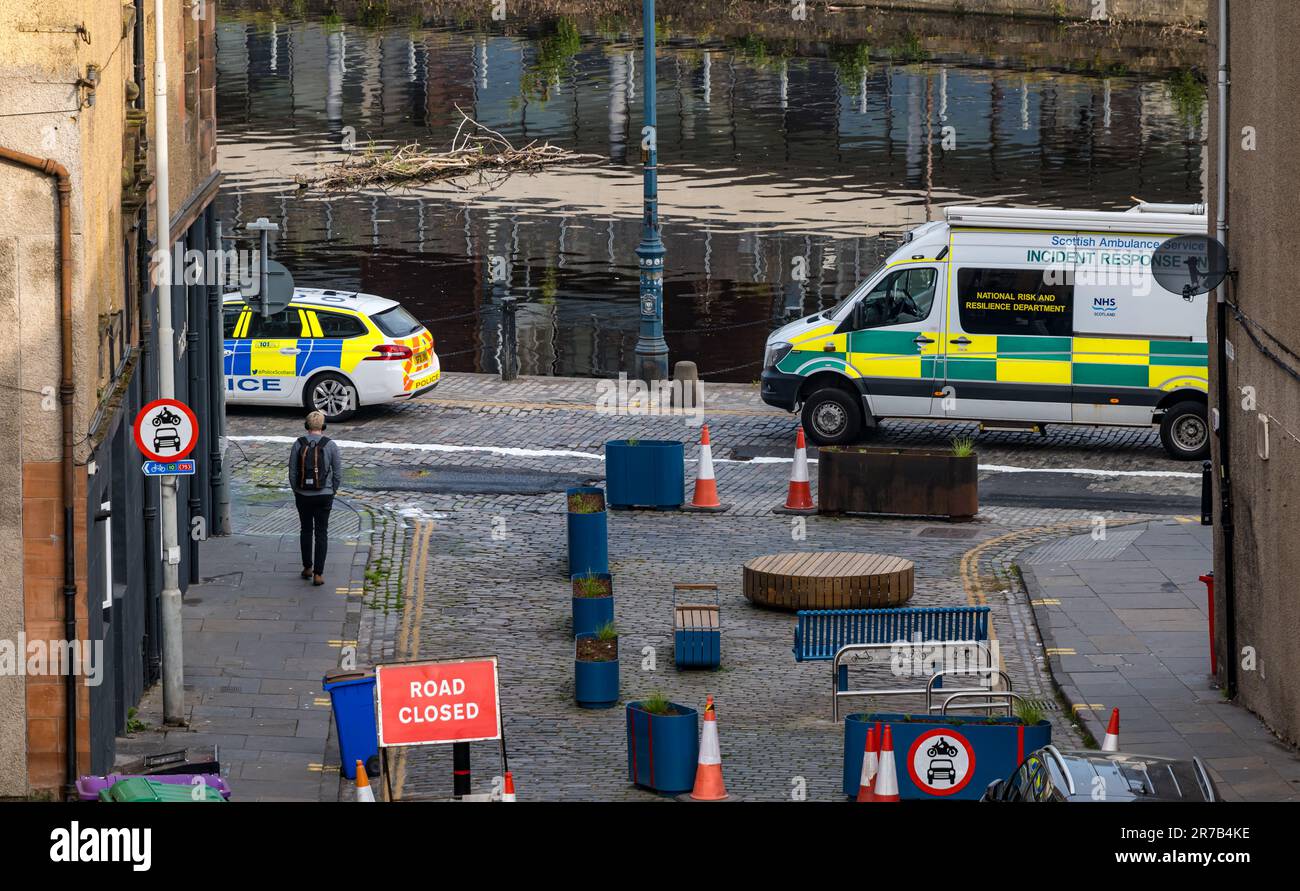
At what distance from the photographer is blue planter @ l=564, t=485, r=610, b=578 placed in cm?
2116

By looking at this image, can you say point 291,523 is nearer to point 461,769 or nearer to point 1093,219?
point 461,769

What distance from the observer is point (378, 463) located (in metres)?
26.0

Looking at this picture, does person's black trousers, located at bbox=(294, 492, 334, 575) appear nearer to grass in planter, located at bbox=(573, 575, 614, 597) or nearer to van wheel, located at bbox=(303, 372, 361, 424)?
grass in planter, located at bbox=(573, 575, 614, 597)

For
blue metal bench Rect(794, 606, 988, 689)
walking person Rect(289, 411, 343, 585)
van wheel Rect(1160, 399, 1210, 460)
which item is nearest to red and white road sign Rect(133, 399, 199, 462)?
walking person Rect(289, 411, 343, 585)

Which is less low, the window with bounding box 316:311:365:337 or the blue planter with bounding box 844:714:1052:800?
the window with bounding box 316:311:365:337

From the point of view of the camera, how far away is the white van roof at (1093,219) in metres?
26.1

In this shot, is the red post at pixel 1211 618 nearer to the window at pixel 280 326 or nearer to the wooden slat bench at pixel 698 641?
the wooden slat bench at pixel 698 641

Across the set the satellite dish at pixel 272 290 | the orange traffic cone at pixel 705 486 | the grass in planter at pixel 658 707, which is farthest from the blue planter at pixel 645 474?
the grass in planter at pixel 658 707

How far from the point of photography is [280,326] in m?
27.6

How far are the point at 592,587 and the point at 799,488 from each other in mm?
5368

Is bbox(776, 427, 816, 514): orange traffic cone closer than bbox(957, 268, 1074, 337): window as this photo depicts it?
Yes

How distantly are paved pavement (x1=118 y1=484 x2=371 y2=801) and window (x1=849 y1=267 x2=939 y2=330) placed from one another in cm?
697
